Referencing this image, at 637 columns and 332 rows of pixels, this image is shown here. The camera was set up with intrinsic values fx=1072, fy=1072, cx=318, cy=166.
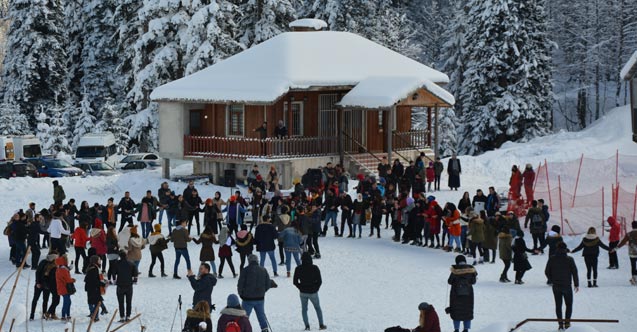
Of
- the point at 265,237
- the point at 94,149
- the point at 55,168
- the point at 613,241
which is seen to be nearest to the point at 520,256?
the point at 613,241

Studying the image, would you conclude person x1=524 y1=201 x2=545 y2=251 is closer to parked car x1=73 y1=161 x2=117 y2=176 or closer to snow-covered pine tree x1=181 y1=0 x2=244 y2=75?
parked car x1=73 y1=161 x2=117 y2=176

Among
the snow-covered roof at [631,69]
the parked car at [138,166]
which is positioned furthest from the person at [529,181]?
the parked car at [138,166]

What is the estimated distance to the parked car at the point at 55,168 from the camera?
4562 cm

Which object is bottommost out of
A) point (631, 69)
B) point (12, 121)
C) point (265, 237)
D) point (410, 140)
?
point (265, 237)

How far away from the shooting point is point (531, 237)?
29281 mm

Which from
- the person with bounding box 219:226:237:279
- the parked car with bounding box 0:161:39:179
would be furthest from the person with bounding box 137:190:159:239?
the parked car with bounding box 0:161:39:179

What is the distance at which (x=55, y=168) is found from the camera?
152 feet

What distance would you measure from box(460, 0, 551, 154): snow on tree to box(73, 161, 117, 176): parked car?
19.9m

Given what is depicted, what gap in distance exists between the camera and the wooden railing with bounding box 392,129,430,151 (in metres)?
42.7

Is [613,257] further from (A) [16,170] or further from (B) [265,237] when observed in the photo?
(A) [16,170]

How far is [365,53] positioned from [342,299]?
73.0ft

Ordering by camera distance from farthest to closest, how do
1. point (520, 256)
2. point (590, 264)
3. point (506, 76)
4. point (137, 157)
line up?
point (506, 76), point (137, 157), point (520, 256), point (590, 264)

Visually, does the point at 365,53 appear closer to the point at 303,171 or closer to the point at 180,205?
the point at 303,171

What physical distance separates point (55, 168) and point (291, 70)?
12.9 metres
